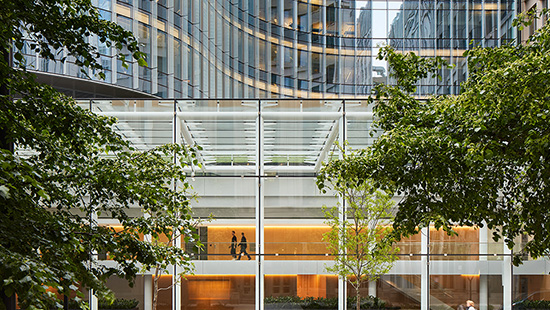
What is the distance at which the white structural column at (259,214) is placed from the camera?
60.0 ft

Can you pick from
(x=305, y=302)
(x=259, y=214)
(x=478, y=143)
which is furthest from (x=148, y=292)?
(x=478, y=143)

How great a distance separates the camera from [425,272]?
1831 centimetres

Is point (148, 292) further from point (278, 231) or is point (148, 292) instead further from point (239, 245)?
point (278, 231)

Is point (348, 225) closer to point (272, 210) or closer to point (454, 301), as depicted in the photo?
point (272, 210)

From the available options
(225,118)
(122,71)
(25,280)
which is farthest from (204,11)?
(25,280)

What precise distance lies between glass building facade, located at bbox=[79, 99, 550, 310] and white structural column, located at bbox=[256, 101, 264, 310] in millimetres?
34

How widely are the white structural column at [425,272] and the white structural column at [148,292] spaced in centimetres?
898

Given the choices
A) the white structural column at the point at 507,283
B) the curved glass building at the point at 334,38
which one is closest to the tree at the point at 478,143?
the white structural column at the point at 507,283

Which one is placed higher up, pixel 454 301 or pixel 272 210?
pixel 272 210

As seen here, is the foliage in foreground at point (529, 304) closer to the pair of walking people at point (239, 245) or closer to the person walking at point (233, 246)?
the pair of walking people at point (239, 245)

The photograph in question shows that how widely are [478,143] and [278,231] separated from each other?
12462 millimetres

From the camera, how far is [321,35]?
136 feet

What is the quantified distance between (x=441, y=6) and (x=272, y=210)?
28125mm

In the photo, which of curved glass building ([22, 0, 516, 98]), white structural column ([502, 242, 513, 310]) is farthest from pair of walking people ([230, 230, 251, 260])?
curved glass building ([22, 0, 516, 98])
